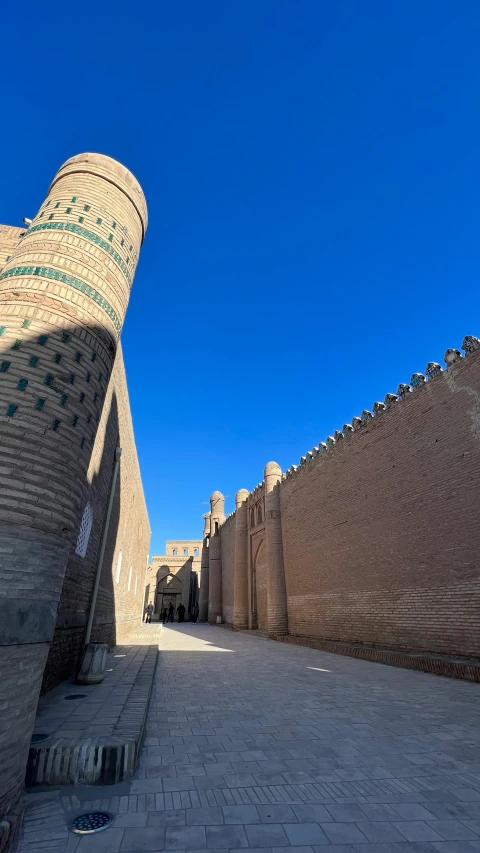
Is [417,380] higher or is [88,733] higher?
[417,380]

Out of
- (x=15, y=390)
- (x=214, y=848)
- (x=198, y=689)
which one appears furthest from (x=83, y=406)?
(x=198, y=689)

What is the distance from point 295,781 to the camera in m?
3.22

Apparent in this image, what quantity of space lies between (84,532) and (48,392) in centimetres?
469

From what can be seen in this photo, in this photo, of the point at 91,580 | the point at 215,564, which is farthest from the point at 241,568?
the point at 91,580

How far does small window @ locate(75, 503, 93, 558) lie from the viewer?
22.9 ft

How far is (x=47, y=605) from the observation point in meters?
3.04

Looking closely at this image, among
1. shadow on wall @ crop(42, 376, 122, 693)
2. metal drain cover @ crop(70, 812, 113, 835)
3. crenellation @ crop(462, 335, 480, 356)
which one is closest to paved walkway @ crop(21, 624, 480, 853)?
metal drain cover @ crop(70, 812, 113, 835)

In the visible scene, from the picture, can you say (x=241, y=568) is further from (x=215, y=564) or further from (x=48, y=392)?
(x=48, y=392)

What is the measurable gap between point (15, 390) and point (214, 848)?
10.6ft

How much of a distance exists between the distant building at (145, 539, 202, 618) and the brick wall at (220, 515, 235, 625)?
1191 centimetres

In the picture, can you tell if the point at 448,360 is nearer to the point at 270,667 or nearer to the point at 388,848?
the point at 270,667

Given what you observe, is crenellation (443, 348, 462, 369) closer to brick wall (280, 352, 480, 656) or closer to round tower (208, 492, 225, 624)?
brick wall (280, 352, 480, 656)

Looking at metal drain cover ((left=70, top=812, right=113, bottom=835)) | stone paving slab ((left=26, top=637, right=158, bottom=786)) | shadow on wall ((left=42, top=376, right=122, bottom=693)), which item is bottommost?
metal drain cover ((left=70, top=812, right=113, bottom=835))

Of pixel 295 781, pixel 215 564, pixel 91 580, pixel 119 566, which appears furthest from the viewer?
pixel 215 564
